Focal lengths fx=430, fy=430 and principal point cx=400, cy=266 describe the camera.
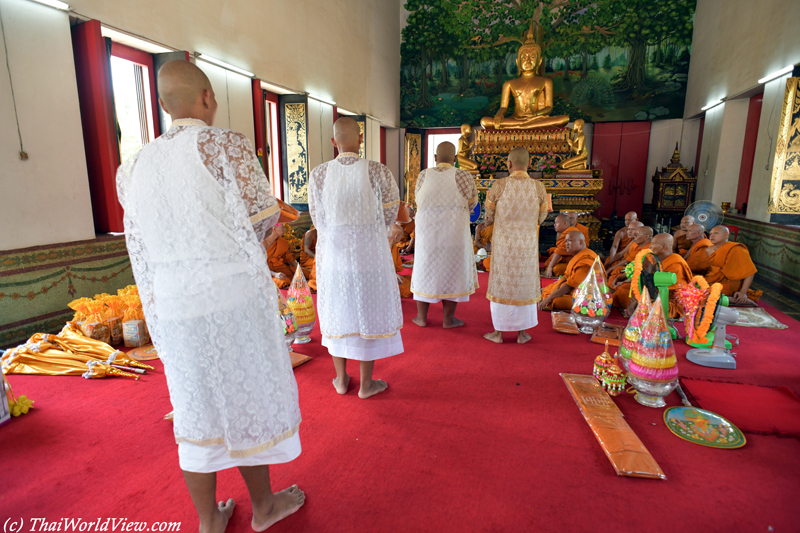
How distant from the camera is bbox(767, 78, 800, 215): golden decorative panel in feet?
17.6

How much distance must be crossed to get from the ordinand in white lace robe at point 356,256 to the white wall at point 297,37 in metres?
3.12

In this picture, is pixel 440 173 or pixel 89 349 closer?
pixel 89 349

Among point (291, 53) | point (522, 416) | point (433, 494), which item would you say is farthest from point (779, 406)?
point (291, 53)

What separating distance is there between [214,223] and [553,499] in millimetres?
1775

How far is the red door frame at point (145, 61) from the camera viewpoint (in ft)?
14.5

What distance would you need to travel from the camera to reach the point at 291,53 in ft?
23.2

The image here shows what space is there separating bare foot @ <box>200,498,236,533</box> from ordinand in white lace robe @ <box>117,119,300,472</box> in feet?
0.95

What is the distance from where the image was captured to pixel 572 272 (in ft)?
14.7

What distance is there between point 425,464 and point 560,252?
12.8 feet

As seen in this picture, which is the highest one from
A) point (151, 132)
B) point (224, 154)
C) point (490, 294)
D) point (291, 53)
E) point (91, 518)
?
point (291, 53)

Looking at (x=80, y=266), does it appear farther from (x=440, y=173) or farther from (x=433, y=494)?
(x=433, y=494)

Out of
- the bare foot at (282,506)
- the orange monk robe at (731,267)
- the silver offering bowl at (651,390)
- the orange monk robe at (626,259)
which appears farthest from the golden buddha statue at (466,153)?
the bare foot at (282,506)

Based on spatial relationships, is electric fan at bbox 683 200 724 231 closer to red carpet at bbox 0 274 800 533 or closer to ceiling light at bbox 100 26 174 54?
red carpet at bbox 0 274 800 533

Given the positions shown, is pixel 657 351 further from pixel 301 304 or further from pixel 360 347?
pixel 301 304
